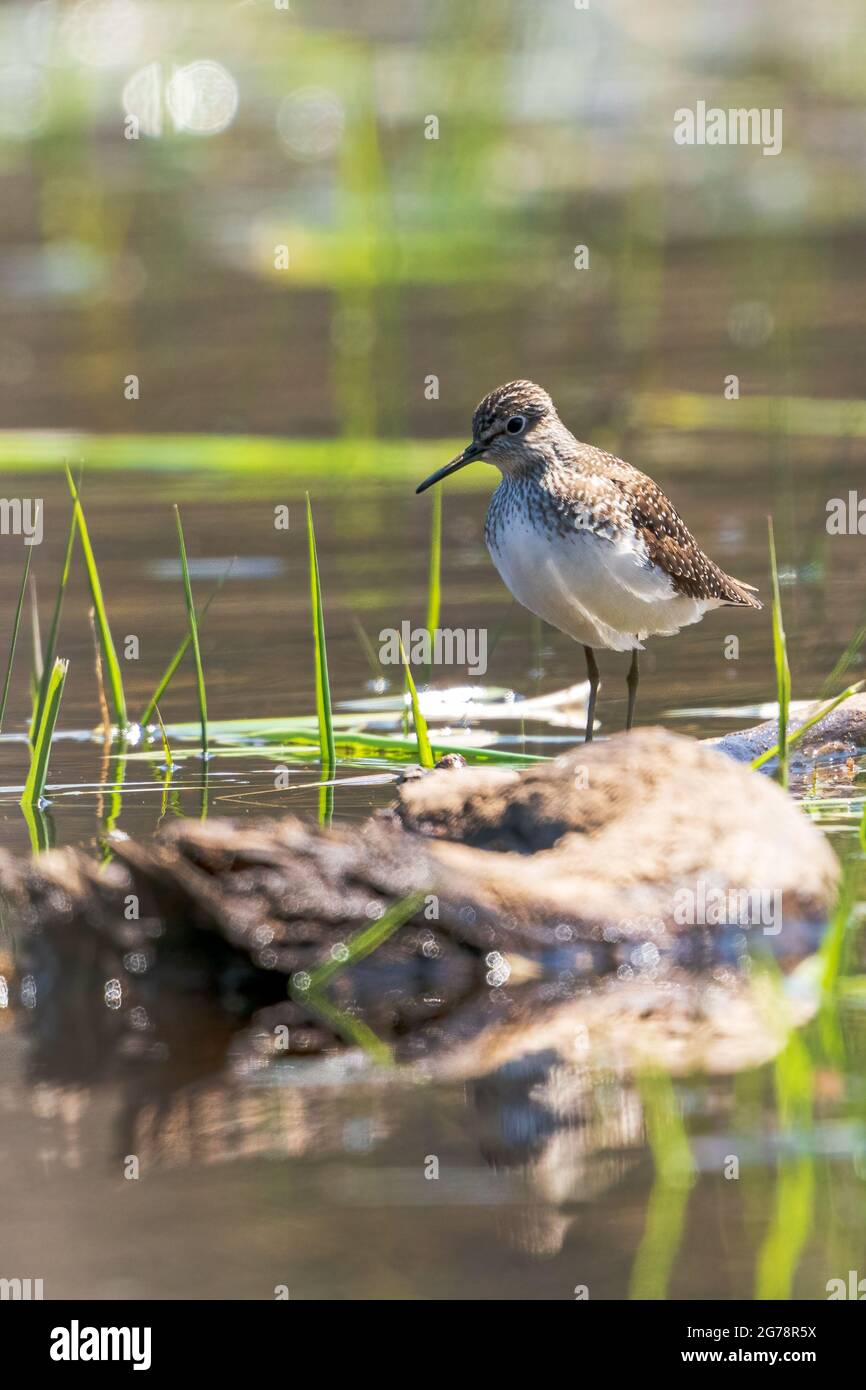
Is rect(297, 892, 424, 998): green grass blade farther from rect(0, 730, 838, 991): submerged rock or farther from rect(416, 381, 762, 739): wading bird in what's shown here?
rect(416, 381, 762, 739): wading bird

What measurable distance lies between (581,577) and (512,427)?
2.56 feet

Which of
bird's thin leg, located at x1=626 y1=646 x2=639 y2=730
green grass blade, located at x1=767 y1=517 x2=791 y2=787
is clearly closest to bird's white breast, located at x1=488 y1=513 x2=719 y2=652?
bird's thin leg, located at x1=626 y1=646 x2=639 y2=730

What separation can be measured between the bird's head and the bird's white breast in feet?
1.10

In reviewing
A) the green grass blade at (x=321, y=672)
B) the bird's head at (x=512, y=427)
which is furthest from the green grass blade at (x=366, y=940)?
the bird's head at (x=512, y=427)

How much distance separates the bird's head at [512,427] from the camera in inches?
289

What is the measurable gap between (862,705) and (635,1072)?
109 inches

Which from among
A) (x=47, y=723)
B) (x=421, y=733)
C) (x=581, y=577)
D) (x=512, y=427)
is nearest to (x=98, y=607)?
(x=47, y=723)

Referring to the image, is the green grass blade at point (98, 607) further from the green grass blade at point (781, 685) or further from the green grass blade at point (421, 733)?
the green grass blade at point (781, 685)

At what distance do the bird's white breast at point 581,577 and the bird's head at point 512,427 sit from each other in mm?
337

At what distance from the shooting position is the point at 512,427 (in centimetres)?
746

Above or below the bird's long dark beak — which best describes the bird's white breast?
below

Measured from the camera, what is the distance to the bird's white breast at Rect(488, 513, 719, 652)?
691 centimetres
